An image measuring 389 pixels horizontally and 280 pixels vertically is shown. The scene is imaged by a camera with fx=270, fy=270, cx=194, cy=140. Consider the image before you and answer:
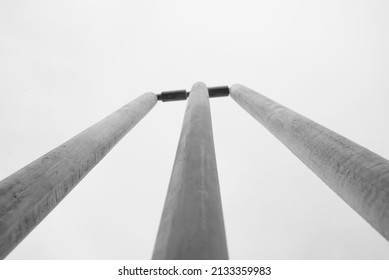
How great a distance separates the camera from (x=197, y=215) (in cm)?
347

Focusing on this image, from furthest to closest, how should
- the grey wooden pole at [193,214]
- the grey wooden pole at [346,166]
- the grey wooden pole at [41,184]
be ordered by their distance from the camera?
the grey wooden pole at [41,184], the grey wooden pole at [346,166], the grey wooden pole at [193,214]

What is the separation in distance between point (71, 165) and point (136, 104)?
7587mm

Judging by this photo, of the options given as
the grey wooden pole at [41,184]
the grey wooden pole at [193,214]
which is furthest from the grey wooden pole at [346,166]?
the grey wooden pole at [41,184]

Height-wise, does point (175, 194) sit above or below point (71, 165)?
below

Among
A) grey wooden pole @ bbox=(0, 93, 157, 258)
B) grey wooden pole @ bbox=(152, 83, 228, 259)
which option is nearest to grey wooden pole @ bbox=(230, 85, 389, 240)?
grey wooden pole @ bbox=(152, 83, 228, 259)

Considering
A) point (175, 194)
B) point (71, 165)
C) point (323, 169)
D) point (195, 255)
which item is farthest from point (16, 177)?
point (323, 169)

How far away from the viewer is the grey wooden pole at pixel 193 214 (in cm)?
300

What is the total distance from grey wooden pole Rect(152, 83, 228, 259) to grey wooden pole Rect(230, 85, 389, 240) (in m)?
2.21

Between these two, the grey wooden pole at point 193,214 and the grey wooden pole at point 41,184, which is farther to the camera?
the grey wooden pole at point 41,184

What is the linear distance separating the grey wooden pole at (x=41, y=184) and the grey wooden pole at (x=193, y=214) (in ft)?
8.65

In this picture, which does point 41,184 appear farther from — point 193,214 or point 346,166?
point 346,166

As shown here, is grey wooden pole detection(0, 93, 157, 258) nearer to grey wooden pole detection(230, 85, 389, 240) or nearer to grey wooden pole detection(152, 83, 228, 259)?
grey wooden pole detection(152, 83, 228, 259)

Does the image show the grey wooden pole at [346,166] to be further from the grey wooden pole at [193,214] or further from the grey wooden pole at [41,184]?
the grey wooden pole at [41,184]

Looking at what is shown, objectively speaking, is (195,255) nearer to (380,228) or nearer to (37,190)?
(380,228)
